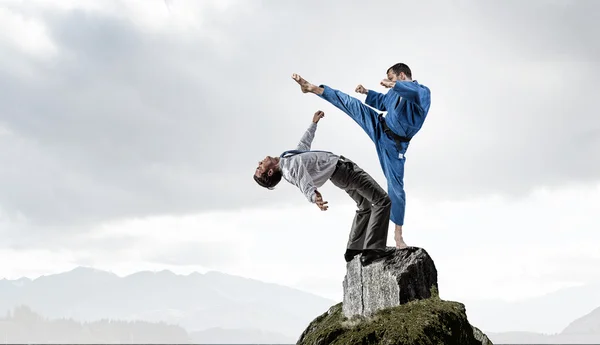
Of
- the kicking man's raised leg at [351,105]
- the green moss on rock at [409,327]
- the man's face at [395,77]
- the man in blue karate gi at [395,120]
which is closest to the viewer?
the green moss on rock at [409,327]

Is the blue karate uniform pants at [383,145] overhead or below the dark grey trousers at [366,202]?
overhead

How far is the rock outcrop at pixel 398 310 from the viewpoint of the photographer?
24.2 ft

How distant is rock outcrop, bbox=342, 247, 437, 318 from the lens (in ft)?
26.5

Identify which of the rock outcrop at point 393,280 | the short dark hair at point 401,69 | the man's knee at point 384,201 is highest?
the short dark hair at point 401,69

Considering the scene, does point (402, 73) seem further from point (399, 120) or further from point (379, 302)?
point (379, 302)

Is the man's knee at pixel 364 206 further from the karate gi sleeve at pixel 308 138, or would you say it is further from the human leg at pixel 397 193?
the karate gi sleeve at pixel 308 138

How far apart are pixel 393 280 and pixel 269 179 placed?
207cm

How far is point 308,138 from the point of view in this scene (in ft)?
28.5

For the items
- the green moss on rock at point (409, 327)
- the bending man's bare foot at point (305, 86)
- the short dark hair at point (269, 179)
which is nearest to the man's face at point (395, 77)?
the bending man's bare foot at point (305, 86)

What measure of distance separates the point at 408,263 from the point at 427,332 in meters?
1.11

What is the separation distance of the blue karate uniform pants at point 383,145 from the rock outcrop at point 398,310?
2.29 feet

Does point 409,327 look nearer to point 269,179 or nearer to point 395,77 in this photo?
point 269,179

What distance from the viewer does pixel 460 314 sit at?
7.99 m

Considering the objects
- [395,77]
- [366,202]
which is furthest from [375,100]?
[366,202]
